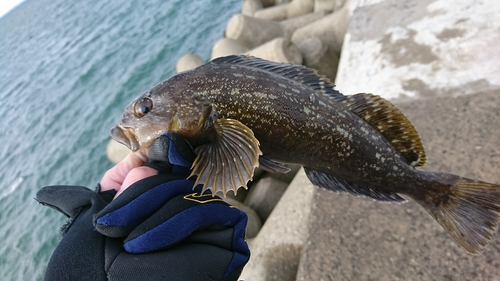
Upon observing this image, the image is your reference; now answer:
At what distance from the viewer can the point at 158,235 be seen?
1673mm

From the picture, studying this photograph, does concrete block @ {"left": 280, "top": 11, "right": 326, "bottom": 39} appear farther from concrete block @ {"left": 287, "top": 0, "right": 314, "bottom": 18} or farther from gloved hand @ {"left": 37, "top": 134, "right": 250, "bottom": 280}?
gloved hand @ {"left": 37, "top": 134, "right": 250, "bottom": 280}

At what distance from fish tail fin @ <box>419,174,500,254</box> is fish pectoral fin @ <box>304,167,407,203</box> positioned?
0.28 meters

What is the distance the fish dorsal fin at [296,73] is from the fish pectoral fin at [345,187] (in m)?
0.51

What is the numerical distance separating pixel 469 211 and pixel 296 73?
133 cm

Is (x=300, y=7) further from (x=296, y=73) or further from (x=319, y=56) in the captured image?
(x=296, y=73)

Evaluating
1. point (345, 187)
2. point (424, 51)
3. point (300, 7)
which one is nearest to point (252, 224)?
point (345, 187)

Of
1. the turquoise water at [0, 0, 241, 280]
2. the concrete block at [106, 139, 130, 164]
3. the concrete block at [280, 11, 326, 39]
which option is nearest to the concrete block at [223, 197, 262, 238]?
the concrete block at [106, 139, 130, 164]

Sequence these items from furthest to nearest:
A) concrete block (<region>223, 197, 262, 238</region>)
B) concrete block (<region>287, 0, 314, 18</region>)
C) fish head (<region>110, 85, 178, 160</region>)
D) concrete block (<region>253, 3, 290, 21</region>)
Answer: concrete block (<region>253, 3, 290, 21</region>) < concrete block (<region>287, 0, 314, 18</region>) < concrete block (<region>223, 197, 262, 238</region>) < fish head (<region>110, 85, 178, 160</region>)

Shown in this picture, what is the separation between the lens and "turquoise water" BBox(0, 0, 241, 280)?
10391 mm

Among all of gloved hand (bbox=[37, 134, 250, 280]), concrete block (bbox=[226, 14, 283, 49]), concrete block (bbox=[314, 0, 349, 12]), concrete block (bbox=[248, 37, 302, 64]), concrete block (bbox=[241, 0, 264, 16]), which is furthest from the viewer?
concrete block (bbox=[241, 0, 264, 16])

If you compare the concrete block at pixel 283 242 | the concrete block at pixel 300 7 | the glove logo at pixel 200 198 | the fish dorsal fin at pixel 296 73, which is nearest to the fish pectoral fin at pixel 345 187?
the fish dorsal fin at pixel 296 73

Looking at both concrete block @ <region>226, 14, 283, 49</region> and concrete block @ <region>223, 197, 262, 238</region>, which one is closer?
concrete block @ <region>223, 197, 262, 238</region>

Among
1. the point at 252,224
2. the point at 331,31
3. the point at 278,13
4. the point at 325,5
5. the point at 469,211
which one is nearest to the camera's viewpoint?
the point at 469,211

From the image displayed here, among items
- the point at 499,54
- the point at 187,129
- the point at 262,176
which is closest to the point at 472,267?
the point at 187,129
